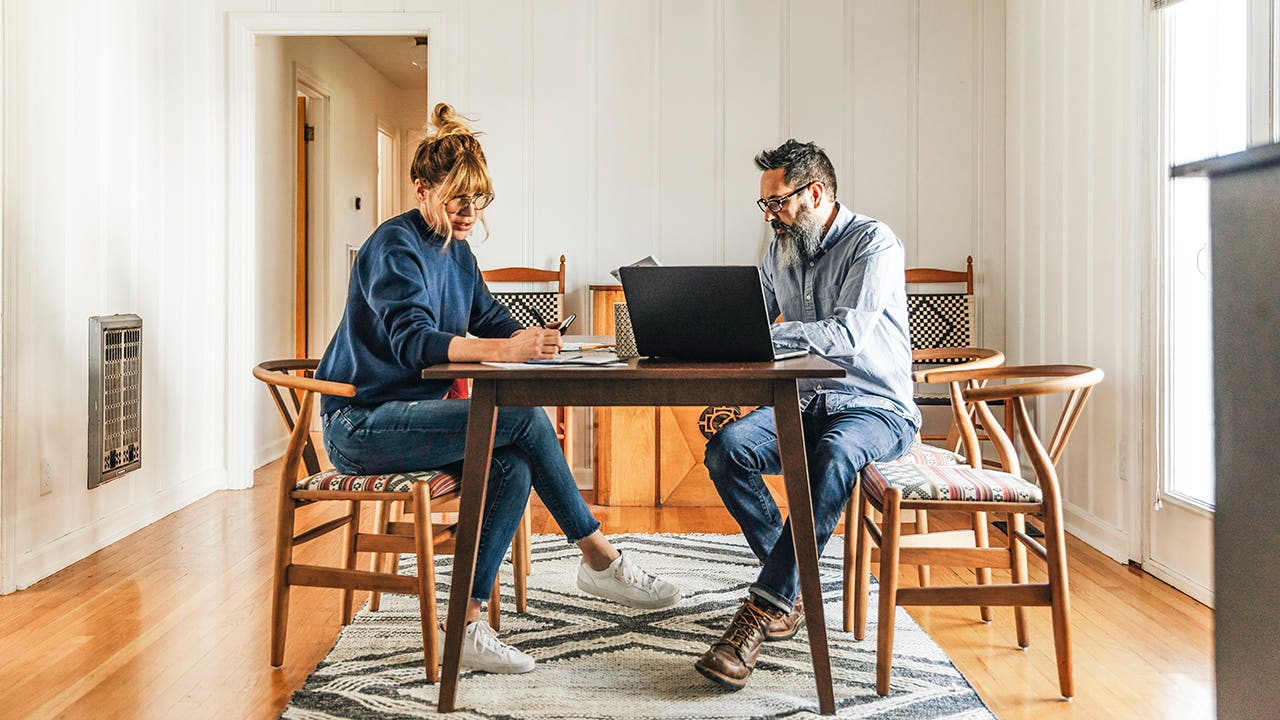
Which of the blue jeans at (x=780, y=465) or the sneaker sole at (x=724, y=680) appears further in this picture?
the blue jeans at (x=780, y=465)

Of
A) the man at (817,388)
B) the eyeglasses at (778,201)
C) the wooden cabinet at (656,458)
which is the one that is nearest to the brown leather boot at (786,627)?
the man at (817,388)

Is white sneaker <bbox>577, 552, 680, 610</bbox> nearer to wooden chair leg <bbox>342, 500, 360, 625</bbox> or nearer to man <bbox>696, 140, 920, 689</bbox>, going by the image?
man <bbox>696, 140, 920, 689</bbox>

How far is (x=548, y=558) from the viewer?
312 centimetres

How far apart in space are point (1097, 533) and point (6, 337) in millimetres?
3474

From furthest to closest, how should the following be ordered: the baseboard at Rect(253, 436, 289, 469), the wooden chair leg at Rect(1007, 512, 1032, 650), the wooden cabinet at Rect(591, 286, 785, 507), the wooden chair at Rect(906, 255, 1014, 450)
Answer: the baseboard at Rect(253, 436, 289, 469) → the wooden chair at Rect(906, 255, 1014, 450) → the wooden cabinet at Rect(591, 286, 785, 507) → the wooden chair leg at Rect(1007, 512, 1032, 650)

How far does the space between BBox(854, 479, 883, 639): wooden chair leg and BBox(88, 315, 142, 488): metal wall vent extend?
250 cm

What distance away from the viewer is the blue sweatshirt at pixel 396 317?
2066 millimetres

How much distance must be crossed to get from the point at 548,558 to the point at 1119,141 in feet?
7.47

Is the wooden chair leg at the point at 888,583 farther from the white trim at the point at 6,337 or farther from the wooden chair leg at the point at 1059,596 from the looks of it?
the white trim at the point at 6,337

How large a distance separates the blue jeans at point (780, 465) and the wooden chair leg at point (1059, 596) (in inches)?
16.1

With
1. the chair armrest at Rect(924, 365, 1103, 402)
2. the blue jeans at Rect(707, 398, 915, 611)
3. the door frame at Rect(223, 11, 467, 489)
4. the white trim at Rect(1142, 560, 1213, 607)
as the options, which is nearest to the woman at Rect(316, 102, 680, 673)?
the blue jeans at Rect(707, 398, 915, 611)

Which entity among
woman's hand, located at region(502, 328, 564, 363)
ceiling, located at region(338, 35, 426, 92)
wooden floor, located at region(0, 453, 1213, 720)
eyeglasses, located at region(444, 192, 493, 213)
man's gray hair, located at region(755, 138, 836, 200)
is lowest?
wooden floor, located at region(0, 453, 1213, 720)

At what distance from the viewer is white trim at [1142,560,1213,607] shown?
2664 mm

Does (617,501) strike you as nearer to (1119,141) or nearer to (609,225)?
(609,225)
